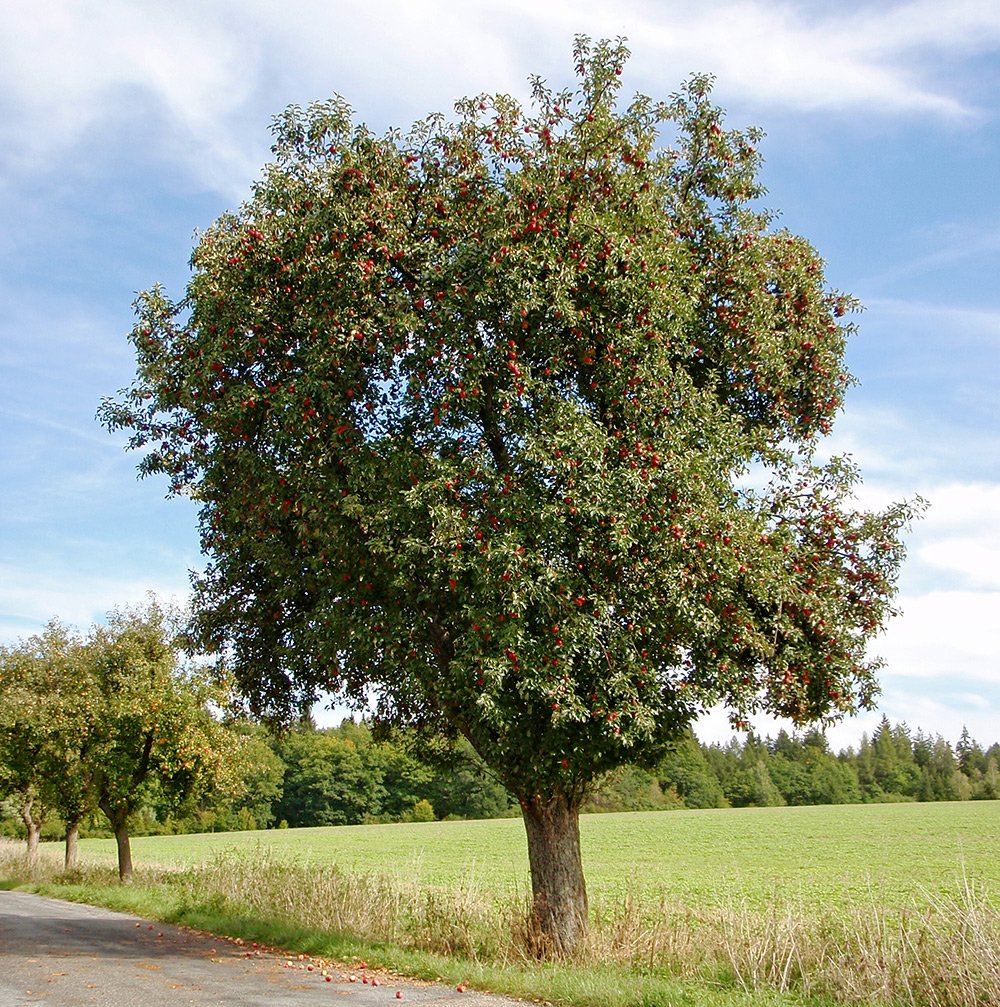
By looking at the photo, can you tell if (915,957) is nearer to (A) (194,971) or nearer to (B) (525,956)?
(B) (525,956)

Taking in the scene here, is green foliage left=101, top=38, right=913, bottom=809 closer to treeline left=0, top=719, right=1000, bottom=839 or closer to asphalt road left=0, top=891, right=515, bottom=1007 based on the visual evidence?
asphalt road left=0, top=891, right=515, bottom=1007

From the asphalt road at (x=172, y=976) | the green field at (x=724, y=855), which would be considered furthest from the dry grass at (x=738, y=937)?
the asphalt road at (x=172, y=976)

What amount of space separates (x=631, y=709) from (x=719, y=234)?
720cm

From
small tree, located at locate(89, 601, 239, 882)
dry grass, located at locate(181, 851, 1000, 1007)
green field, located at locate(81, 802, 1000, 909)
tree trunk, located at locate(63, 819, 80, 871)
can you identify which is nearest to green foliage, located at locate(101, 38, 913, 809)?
dry grass, located at locate(181, 851, 1000, 1007)

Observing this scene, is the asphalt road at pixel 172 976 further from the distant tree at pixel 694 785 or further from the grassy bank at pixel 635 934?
the distant tree at pixel 694 785

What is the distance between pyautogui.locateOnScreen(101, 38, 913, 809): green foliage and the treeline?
236 feet

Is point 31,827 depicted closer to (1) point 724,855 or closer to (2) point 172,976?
(2) point 172,976

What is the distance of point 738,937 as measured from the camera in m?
10.6

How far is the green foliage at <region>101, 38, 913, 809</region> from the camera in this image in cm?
1055

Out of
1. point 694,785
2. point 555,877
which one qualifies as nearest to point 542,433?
point 555,877

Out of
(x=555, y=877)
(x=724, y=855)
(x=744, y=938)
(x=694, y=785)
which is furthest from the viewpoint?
(x=694, y=785)

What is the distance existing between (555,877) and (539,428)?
20.0 feet

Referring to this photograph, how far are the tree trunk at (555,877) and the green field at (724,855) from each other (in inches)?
37.7

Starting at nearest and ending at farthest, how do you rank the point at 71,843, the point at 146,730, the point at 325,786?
the point at 146,730 < the point at 71,843 < the point at 325,786
